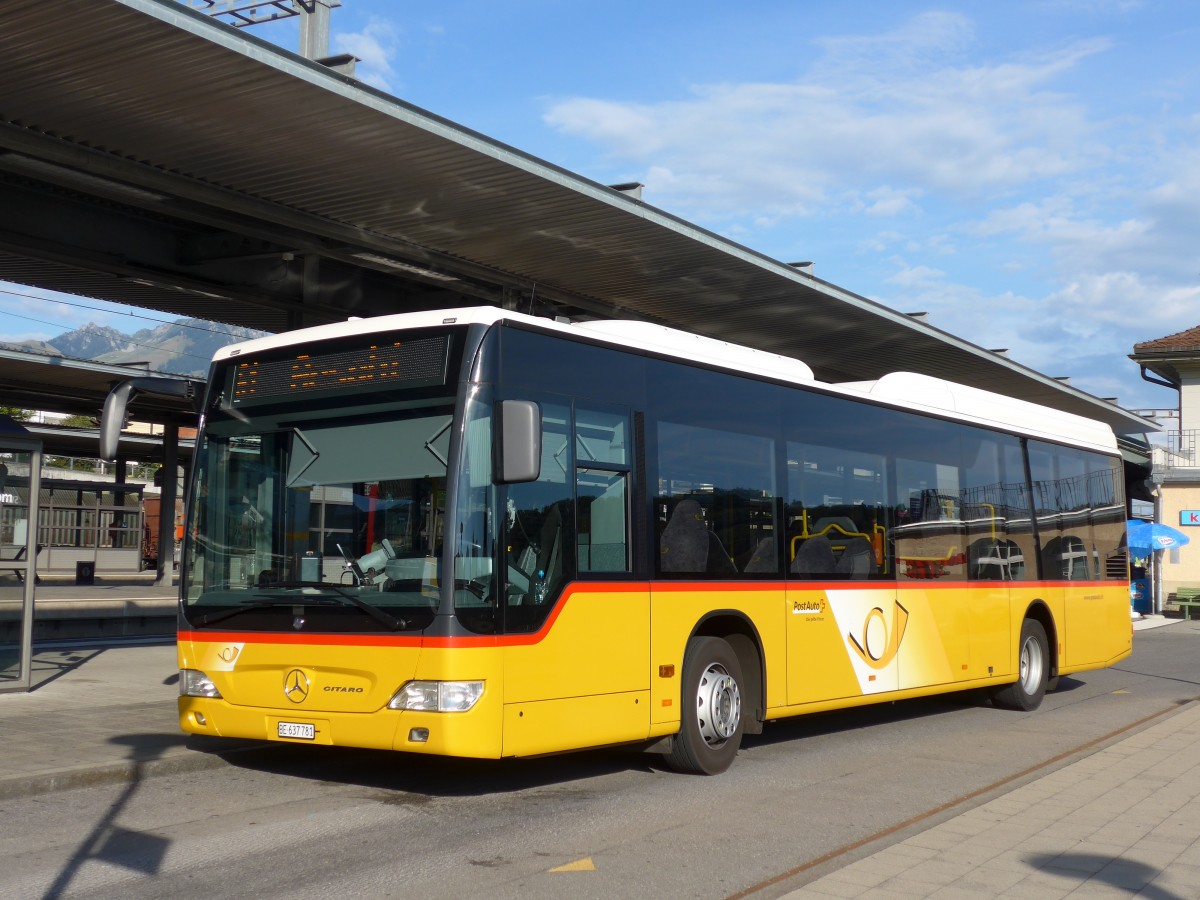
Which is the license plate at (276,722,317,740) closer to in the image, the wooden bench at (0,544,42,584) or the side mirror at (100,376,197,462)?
the side mirror at (100,376,197,462)

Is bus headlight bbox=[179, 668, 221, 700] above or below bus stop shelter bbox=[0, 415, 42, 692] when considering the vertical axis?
below

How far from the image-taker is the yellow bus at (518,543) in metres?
8.03

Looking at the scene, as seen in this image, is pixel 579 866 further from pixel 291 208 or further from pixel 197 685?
pixel 291 208

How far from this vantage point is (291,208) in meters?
13.0

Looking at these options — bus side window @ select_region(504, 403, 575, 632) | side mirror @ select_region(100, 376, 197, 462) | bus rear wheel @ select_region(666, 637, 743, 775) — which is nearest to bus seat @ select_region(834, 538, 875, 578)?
bus rear wheel @ select_region(666, 637, 743, 775)

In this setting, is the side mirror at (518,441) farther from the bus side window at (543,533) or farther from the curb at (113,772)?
the curb at (113,772)

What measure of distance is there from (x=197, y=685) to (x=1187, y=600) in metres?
38.2

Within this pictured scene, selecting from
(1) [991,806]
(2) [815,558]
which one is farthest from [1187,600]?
(1) [991,806]

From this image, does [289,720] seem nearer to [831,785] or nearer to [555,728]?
[555,728]

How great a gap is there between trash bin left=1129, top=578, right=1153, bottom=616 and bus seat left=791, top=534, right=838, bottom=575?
3541 cm

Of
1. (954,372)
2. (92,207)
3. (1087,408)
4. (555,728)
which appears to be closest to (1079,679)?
(954,372)


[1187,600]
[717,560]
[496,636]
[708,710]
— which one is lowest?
[708,710]

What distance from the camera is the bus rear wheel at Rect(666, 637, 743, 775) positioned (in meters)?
9.57

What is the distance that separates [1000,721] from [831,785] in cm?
519
